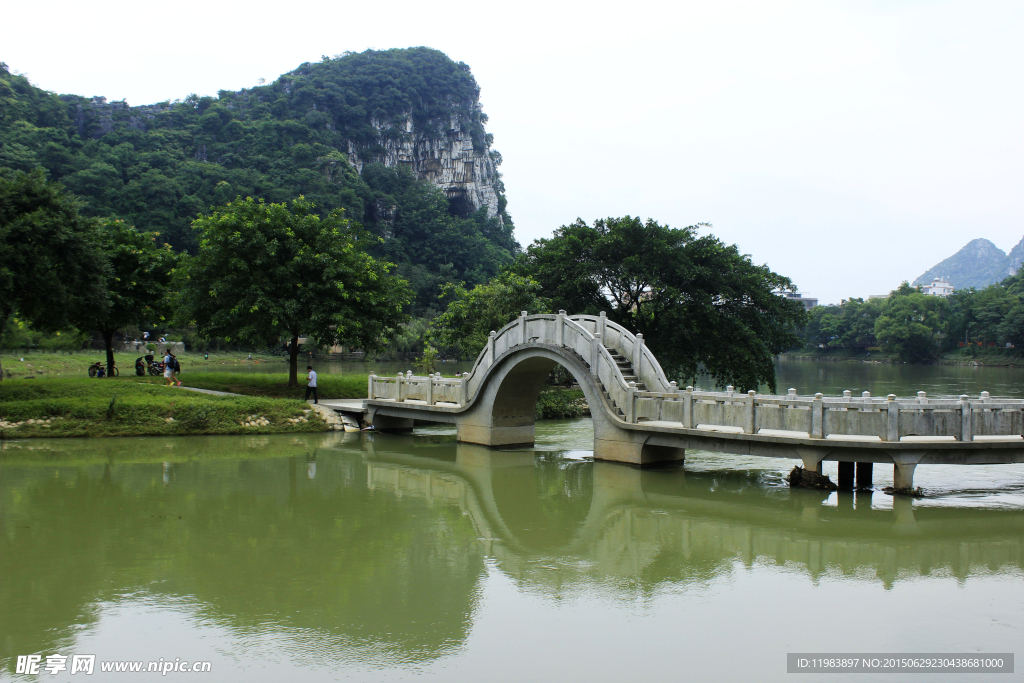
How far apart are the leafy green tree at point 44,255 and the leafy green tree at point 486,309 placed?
12.3 meters

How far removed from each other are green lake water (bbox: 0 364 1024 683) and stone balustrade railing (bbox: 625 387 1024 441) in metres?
1.29

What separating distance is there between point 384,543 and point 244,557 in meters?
1.92

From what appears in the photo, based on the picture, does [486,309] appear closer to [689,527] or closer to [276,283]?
[276,283]

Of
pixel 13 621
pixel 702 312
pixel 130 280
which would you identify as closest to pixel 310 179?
pixel 130 280

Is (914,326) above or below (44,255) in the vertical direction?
above

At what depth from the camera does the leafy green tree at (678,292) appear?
29.3 m

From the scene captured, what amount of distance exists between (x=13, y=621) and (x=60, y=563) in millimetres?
2164

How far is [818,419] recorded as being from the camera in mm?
13422

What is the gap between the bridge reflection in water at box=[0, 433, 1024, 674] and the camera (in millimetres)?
7789

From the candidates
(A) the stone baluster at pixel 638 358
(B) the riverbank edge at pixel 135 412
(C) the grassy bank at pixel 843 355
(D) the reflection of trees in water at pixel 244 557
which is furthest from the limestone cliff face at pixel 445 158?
(D) the reflection of trees in water at pixel 244 557

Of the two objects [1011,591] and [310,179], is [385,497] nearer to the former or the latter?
[1011,591]

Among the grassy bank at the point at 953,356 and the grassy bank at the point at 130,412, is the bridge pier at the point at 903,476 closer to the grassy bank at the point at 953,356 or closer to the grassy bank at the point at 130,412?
the grassy bank at the point at 130,412

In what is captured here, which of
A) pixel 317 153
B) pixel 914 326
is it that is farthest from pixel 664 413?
pixel 317 153

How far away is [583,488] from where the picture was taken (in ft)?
49.8
